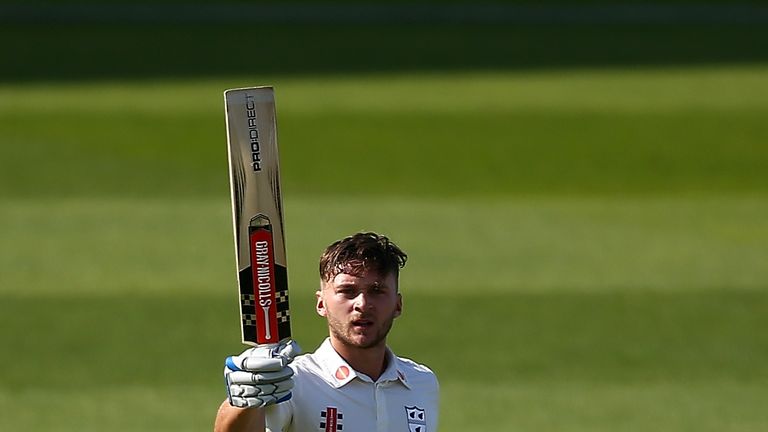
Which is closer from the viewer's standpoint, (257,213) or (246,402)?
(246,402)

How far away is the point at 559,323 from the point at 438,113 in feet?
25.5

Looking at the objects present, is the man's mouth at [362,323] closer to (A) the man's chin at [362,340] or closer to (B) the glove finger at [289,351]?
(A) the man's chin at [362,340]

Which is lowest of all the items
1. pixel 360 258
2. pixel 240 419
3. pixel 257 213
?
pixel 240 419

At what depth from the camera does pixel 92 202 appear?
13.6 metres

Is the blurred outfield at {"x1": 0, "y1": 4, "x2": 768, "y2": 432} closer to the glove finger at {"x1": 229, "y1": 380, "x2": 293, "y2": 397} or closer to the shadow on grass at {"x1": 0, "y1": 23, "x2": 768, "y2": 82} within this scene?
the shadow on grass at {"x1": 0, "y1": 23, "x2": 768, "y2": 82}

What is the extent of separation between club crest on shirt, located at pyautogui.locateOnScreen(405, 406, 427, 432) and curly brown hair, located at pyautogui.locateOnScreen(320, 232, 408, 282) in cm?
38

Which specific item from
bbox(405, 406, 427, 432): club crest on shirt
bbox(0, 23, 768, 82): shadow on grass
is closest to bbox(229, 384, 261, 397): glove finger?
bbox(405, 406, 427, 432): club crest on shirt

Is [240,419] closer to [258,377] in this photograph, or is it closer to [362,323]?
[258,377]

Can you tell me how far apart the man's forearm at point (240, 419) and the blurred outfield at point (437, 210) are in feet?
13.2

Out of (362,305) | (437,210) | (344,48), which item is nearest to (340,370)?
(362,305)

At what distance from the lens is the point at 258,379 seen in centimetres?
395

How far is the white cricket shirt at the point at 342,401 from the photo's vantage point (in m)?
4.22

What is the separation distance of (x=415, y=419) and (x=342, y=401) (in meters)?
0.21

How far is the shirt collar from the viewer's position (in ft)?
13.9
